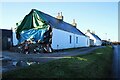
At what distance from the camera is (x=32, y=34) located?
1041 inches

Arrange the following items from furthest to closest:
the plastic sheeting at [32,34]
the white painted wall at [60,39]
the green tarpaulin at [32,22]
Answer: the white painted wall at [60,39]
the green tarpaulin at [32,22]
the plastic sheeting at [32,34]

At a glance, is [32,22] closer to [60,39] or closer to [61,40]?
[60,39]

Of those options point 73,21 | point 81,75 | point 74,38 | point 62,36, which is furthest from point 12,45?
point 73,21

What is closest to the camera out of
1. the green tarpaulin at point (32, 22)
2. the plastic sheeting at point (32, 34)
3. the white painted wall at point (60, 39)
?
the plastic sheeting at point (32, 34)

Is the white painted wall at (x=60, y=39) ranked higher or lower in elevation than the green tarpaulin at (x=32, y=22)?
lower

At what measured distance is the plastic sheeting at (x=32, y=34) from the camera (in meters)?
25.8

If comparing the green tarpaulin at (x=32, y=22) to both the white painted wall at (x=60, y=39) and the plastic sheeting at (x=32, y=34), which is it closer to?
the plastic sheeting at (x=32, y=34)

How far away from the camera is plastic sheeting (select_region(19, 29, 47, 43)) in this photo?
2578 centimetres

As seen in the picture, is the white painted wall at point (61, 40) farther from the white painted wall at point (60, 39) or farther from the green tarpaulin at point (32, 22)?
the green tarpaulin at point (32, 22)

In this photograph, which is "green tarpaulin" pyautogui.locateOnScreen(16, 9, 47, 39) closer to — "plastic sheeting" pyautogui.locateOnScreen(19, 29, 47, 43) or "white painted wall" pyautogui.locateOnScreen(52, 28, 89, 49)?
"plastic sheeting" pyautogui.locateOnScreen(19, 29, 47, 43)

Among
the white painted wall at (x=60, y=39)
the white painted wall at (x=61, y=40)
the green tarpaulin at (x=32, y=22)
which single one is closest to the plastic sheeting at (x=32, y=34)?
the green tarpaulin at (x=32, y=22)

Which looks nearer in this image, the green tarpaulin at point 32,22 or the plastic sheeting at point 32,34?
the plastic sheeting at point 32,34

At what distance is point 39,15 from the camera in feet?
88.8

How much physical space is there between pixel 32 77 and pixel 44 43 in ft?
54.9
